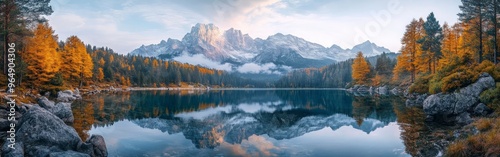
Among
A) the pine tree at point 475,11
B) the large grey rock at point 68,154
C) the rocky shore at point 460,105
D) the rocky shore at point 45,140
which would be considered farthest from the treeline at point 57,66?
the pine tree at point 475,11

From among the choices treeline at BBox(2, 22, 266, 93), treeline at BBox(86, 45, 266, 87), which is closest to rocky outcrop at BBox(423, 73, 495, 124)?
treeline at BBox(2, 22, 266, 93)

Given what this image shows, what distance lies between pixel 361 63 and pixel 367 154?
329 feet

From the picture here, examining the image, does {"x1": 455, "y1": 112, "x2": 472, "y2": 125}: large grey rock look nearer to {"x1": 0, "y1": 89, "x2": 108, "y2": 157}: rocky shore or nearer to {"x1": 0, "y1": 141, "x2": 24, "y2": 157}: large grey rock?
{"x1": 0, "y1": 89, "x2": 108, "y2": 157}: rocky shore

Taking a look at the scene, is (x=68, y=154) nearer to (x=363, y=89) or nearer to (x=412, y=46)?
(x=412, y=46)

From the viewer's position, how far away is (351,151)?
64.7 feet

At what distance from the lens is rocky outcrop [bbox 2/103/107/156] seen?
15671 mm

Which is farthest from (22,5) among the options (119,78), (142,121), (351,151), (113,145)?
(119,78)

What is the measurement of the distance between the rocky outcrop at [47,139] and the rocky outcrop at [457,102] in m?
29.5

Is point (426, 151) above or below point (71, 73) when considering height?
below

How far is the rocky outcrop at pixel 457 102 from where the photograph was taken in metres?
28.3

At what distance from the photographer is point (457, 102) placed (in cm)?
2909

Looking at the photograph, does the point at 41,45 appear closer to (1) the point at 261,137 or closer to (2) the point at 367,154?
(1) the point at 261,137

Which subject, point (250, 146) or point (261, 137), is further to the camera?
point (261, 137)

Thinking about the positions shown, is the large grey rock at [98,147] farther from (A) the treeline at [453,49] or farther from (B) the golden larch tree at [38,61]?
(B) the golden larch tree at [38,61]
